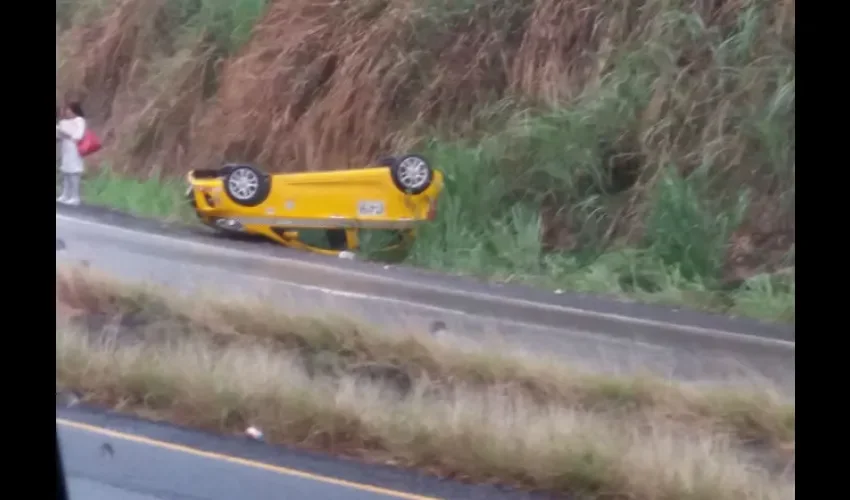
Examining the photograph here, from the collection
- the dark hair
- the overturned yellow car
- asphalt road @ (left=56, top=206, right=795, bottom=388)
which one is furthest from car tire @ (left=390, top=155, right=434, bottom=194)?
the dark hair

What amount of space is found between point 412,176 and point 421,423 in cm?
39

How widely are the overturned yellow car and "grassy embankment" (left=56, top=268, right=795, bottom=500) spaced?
0.45ft

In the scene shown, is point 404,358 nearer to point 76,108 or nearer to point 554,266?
point 554,266

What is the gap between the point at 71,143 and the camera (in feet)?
6.01

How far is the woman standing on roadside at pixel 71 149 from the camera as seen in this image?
1826mm

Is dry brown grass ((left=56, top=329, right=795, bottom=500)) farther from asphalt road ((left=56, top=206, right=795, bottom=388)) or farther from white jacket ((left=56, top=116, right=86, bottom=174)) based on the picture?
white jacket ((left=56, top=116, right=86, bottom=174))

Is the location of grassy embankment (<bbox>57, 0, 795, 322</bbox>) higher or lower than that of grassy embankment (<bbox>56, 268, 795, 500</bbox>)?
higher

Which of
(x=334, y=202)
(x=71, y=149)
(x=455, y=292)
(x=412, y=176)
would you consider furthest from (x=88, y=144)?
(x=455, y=292)

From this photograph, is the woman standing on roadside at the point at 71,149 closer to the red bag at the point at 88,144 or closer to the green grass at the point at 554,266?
the red bag at the point at 88,144

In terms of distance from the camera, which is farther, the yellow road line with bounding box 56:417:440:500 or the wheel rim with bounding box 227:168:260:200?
the wheel rim with bounding box 227:168:260:200

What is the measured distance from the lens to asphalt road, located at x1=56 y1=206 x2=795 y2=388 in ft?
5.39

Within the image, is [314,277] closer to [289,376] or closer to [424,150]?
[289,376]

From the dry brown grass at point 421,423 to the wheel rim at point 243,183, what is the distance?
24cm

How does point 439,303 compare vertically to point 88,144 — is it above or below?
below
